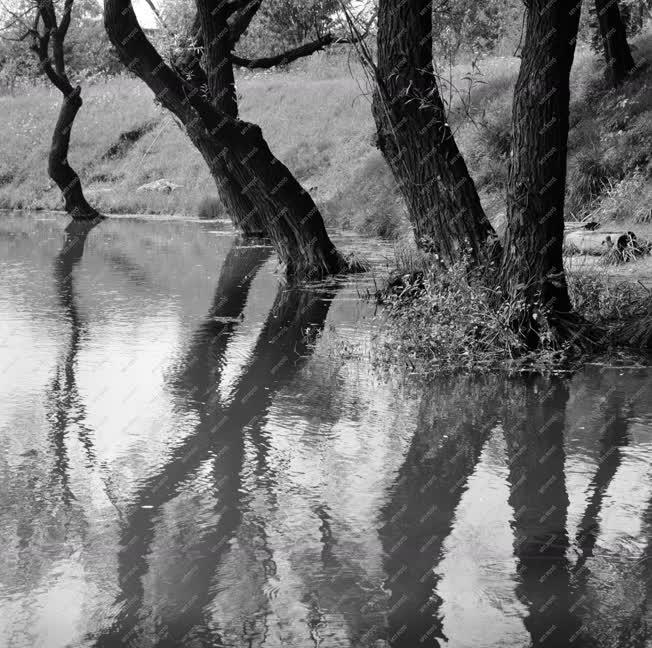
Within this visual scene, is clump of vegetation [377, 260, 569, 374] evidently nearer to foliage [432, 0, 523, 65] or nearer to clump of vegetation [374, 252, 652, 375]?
clump of vegetation [374, 252, 652, 375]

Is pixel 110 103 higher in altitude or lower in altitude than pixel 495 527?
higher

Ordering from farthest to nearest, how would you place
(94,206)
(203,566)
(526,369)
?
(94,206), (526,369), (203,566)

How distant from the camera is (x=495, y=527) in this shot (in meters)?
5.46

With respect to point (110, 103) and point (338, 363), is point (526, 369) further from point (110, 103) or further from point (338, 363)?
point (110, 103)

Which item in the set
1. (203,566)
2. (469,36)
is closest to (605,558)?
(203,566)

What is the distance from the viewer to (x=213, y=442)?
22.9ft

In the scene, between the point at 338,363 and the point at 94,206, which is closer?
the point at 338,363

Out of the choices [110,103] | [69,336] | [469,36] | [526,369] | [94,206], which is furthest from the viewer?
[110,103]

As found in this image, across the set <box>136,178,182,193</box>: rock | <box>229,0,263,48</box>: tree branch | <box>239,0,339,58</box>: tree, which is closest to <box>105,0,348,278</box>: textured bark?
<box>229,0,263,48</box>: tree branch

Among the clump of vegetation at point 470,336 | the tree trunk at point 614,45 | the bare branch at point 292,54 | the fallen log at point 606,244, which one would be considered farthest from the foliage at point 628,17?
the clump of vegetation at point 470,336

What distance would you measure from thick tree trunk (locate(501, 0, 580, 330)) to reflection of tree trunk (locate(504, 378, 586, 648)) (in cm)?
112

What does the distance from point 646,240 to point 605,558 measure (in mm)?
11151

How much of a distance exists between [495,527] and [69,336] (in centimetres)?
655

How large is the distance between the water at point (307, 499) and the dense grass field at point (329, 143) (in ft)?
10.9
